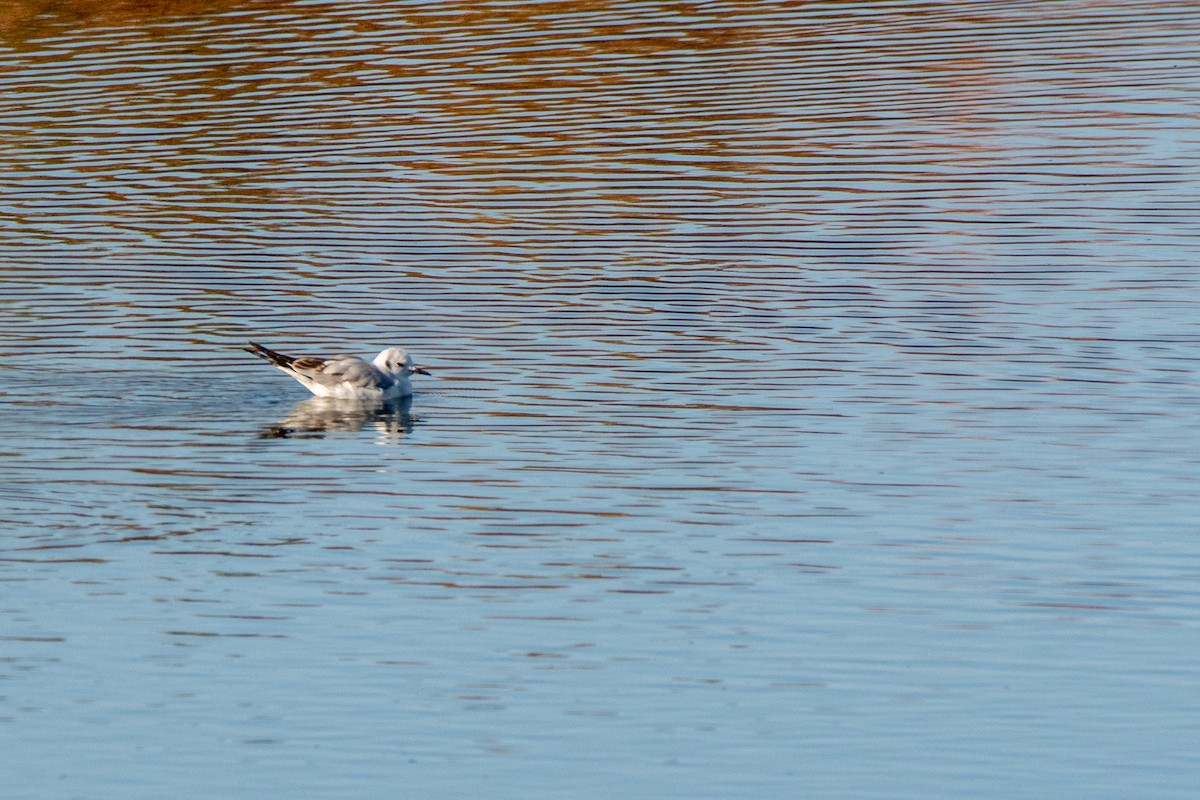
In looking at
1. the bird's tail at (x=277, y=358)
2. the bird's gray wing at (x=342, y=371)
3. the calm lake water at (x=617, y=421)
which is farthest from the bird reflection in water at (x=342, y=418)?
the bird's tail at (x=277, y=358)

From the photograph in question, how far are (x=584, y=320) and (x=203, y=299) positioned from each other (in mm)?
3507

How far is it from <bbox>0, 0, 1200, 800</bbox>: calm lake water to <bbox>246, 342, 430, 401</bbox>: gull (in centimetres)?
20

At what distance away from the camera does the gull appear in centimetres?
1664

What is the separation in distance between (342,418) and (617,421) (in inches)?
96.6

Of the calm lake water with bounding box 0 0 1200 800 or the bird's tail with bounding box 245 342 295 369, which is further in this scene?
the bird's tail with bounding box 245 342 295 369

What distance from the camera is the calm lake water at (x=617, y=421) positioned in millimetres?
10391

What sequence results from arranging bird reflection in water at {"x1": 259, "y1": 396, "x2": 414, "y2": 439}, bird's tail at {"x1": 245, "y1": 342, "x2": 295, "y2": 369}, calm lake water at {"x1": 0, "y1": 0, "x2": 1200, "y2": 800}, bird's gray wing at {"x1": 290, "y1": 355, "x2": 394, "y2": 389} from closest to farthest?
calm lake water at {"x1": 0, "y1": 0, "x2": 1200, "y2": 800} → bird reflection in water at {"x1": 259, "y1": 396, "x2": 414, "y2": 439} → bird's gray wing at {"x1": 290, "y1": 355, "x2": 394, "y2": 389} → bird's tail at {"x1": 245, "y1": 342, "x2": 295, "y2": 369}

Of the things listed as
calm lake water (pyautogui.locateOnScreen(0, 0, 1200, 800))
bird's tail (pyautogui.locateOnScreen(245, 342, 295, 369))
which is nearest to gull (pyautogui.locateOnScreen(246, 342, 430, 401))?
bird's tail (pyautogui.locateOnScreen(245, 342, 295, 369))

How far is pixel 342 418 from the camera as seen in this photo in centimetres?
1695

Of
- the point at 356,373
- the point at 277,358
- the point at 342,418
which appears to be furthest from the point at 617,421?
the point at 277,358

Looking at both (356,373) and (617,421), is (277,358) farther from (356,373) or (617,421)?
(617,421)

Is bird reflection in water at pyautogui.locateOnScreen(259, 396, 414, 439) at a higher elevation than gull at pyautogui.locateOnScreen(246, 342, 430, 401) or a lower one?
Answer: lower

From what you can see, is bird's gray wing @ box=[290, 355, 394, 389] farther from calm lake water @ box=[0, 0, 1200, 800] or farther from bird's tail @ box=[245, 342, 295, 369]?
calm lake water @ box=[0, 0, 1200, 800]

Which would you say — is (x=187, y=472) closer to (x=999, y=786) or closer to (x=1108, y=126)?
(x=999, y=786)
